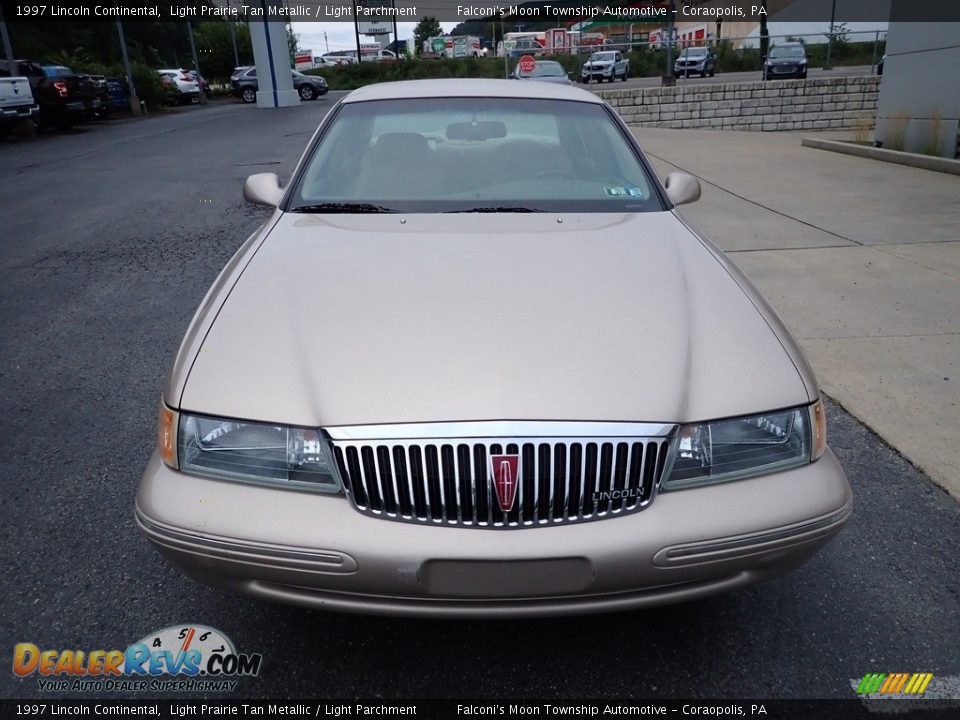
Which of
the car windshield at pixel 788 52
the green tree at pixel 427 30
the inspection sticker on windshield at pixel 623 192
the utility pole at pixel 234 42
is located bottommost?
the inspection sticker on windshield at pixel 623 192

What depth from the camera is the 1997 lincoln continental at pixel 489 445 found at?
1687 mm

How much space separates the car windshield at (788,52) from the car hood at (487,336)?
27.8 meters

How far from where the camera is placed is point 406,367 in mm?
1861

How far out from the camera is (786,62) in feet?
86.8

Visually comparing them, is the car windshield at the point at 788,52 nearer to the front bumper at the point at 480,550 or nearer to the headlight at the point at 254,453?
the front bumper at the point at 480,550

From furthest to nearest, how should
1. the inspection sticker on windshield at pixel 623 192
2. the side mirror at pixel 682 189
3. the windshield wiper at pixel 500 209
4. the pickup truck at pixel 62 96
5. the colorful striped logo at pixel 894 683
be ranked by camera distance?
the pickup truck at pixel 62 96 → the side mirror at pixel 682 189 → the inspection sticker on windshield at pixel 623 192 → the windshield wiper at pixel 500 209 → the colorful striped logo at pixel 894 683

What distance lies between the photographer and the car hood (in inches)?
70.3

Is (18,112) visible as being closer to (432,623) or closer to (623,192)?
(623,192)

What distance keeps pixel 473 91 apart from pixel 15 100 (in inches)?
696

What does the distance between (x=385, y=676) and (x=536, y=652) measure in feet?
1.36

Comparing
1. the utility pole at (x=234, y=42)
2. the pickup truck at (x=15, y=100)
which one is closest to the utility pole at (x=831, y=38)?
the pickup truck at (x=15, y=100)

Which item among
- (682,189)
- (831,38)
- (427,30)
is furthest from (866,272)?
(427,30)

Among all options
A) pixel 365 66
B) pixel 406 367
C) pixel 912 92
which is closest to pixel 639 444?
pixel 406 367

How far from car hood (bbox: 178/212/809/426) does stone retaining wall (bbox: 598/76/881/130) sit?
16.4 m
